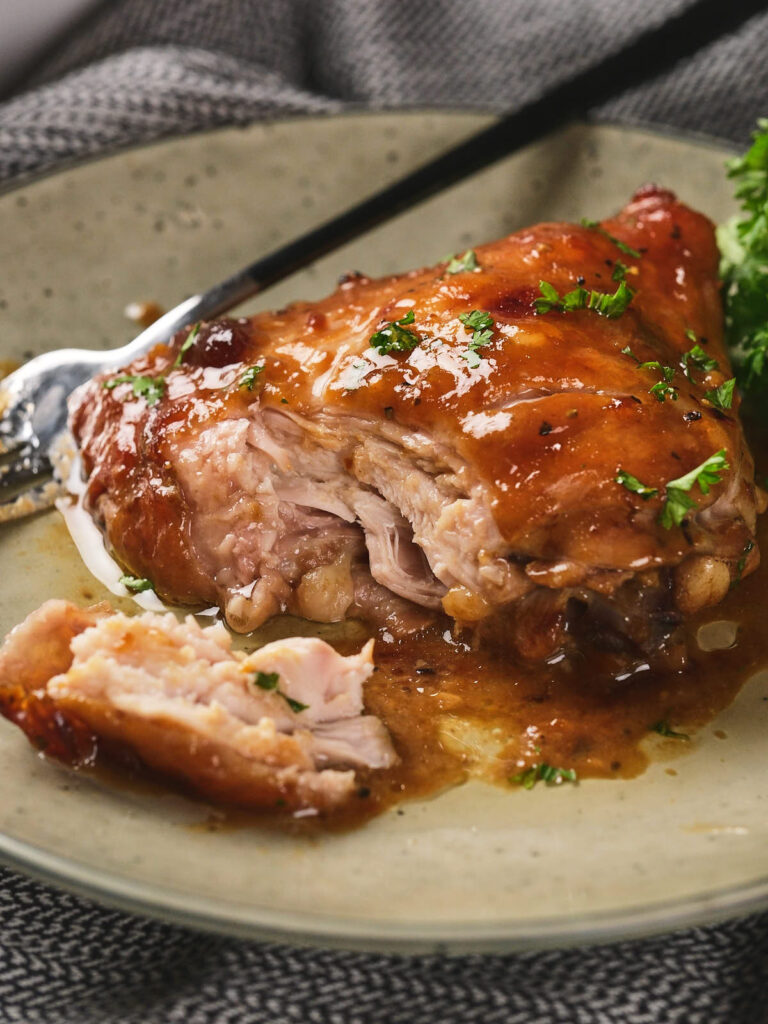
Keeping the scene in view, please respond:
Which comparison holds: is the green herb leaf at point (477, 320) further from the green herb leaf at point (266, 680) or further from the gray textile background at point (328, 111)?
the gray textile background at point (328, 111)

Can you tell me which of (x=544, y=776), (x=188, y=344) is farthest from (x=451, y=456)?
(x=188, y=344)

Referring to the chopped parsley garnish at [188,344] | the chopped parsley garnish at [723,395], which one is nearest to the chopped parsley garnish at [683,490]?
the chopped parsley garnish at [723,395]

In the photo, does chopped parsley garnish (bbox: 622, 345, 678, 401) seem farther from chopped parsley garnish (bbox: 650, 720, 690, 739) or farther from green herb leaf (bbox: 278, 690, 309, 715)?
green herb leaf (bbox: 278, 690, 309, 715)

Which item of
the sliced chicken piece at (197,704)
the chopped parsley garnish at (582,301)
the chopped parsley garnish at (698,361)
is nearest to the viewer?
the sliced chicken piece at (197,704)

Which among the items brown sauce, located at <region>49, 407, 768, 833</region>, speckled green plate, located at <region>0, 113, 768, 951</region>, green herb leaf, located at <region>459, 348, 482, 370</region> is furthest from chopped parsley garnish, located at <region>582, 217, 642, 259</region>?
speckled green plate, located at <region>0, 113, 768, 951</region>

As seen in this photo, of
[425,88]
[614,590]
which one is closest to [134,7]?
[425,88]

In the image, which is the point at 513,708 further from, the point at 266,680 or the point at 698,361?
the point at 698,361
